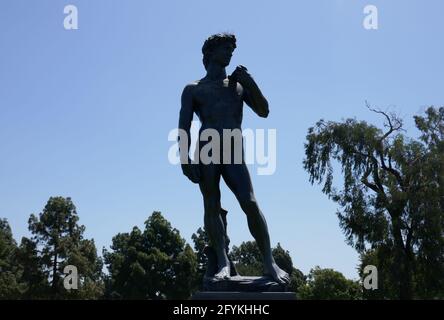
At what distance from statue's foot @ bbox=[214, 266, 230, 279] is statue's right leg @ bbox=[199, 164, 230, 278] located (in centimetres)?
14

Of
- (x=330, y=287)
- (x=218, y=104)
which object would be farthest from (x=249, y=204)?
(x=330, y=287)

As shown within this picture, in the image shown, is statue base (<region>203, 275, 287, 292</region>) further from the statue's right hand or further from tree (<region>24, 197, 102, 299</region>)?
tree (<region>24, 197, 102, 299</region>)

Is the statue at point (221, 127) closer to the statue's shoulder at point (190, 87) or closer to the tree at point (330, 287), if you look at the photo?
the statue's shoulder at point (190, 87)

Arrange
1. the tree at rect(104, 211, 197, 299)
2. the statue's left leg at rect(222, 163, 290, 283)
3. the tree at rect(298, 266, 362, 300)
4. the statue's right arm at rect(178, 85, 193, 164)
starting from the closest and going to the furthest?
1. the statue's left leg at rect(222, 163, 290, 283)
2. the statue's right arm at rect(178, 85, 193, 164)
3. the tree at rect(104, 211, 197, 299)
4. the tree at rect(298, 266, 362, 300)

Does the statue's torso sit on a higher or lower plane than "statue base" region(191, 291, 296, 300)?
higher

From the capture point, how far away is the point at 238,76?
28.0ft

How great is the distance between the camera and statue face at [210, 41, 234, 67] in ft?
28.3

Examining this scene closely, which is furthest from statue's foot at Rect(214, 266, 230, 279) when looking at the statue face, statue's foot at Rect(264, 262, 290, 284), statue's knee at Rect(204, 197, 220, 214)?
the statue face

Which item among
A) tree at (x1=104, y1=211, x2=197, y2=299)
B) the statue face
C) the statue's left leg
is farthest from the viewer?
tree at (x1=104, y1=211, x2=197, y2=299)

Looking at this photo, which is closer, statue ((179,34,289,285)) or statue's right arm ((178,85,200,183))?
statue ((179,34,289,285))

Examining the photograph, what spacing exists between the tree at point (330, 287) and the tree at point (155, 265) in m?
10.8
